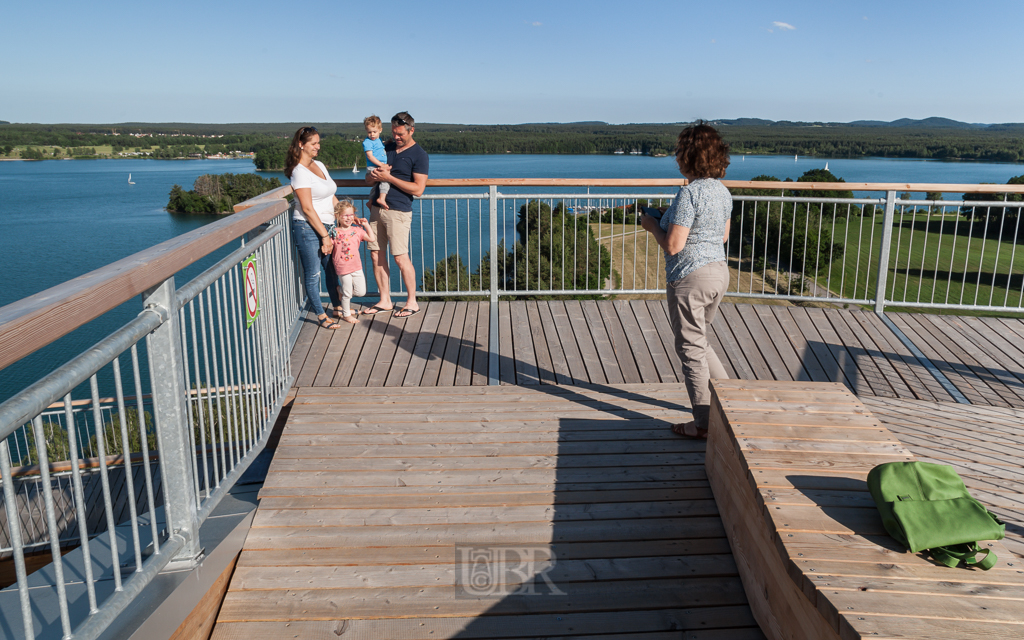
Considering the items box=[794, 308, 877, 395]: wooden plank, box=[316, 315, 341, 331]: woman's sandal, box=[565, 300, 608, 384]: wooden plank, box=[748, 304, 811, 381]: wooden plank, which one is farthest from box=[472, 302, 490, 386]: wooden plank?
box=[794, 308, 877, 395]: wooden plank

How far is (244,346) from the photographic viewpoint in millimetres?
3061

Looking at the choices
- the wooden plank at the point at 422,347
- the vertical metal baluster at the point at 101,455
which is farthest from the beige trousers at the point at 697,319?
the vertical metal baluster at the point at 101,455

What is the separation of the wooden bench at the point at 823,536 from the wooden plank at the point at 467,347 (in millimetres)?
1861

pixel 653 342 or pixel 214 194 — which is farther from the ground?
pixel 653 342

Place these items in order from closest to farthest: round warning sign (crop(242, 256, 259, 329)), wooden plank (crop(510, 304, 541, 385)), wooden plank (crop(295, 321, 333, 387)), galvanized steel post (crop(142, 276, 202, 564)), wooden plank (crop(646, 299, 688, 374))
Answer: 1. galvanized steel post (crop(142, 276, 202, 564))
2. round warning sign (crop(242, 256, 259, 329))
3. wooden plank (crop(295, 321, 333, 387))
4. wooden plank (crop(510, 304, 541, 385))
5. wooden plank (crop(646, 299, 688, 374))

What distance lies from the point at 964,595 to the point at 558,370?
3057mm

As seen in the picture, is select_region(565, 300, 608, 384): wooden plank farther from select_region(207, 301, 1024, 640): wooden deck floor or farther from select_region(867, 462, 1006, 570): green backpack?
select_region(867, 462, 1006, 570): green backpack

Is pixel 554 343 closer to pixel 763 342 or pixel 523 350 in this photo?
pixel 523 350

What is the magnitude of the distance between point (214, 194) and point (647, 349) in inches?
2346

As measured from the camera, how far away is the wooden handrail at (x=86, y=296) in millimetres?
1069

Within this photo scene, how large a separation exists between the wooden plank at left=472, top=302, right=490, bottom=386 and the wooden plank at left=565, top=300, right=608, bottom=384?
71cm

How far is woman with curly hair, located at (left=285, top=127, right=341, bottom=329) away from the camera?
16.0ft

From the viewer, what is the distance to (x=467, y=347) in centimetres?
498

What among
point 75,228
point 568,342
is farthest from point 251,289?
point 75,228
